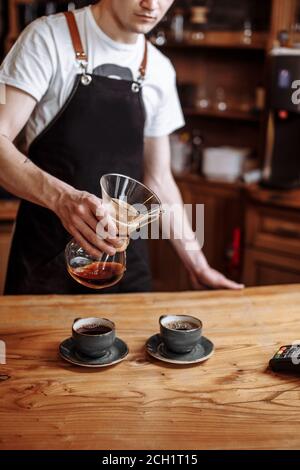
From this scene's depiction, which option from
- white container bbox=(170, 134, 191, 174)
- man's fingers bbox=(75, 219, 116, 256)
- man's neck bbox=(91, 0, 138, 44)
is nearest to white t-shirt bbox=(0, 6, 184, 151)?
man's neck bbox=(91, 0, 138, 44)

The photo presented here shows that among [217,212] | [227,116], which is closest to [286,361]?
[217,212]

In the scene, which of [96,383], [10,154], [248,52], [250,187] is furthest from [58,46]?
[248,52]

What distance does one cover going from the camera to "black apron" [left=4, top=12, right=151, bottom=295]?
6.81 ft

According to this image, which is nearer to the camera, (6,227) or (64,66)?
(64,66)

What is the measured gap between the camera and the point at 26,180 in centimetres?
176

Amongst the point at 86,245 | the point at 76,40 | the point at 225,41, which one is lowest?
the point at 86,245

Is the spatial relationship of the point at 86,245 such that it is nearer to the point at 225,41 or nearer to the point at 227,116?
the point at 227,116

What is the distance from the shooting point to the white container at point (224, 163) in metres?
3.95

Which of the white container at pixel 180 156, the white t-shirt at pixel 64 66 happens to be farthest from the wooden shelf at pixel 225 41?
the white t-shirt at pixel 64 66

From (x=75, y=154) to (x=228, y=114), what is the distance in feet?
6.91

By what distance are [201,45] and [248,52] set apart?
0.32 m

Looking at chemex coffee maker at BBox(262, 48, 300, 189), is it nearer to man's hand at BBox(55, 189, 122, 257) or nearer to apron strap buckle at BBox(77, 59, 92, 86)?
apron strap buckle at BBox(77, 59, 92, 86)

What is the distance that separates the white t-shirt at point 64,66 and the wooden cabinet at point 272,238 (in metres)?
1.30

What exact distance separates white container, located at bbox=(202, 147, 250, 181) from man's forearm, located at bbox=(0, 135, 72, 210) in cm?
226
